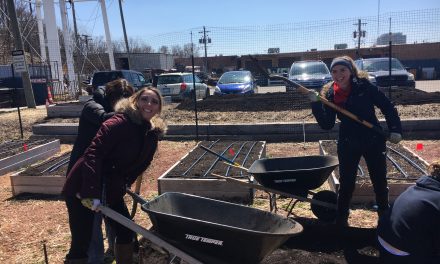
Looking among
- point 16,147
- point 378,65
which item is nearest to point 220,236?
point 16,147

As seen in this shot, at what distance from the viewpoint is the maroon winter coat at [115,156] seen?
274 centimetres

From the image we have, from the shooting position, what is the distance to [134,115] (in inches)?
115

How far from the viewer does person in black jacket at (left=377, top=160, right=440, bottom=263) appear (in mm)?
2408

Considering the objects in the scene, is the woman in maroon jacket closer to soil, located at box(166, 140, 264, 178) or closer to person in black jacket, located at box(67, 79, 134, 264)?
person in black jacket, located at box(67, 79, 134, 264)

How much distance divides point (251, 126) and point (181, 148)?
5.33 feet

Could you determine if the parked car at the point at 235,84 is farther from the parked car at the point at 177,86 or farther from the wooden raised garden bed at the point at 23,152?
the wooden raised garden bed at the point at 23,152

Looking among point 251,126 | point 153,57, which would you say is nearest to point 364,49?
point 153,57

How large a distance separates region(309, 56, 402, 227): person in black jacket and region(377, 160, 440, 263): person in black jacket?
131 cm

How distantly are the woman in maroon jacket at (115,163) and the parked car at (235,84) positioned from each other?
1233 centimetres

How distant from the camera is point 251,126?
28.8 ft

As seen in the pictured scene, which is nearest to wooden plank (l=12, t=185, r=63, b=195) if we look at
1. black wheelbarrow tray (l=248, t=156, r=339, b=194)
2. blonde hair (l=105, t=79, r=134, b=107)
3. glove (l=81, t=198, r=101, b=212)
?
blonde hair (l=105, t=79, r=134, b=107)

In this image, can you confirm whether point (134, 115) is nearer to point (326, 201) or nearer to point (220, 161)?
point (326, 201)

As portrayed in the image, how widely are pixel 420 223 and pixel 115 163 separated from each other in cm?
208

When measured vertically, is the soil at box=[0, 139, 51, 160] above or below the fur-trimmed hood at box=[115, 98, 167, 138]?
below
